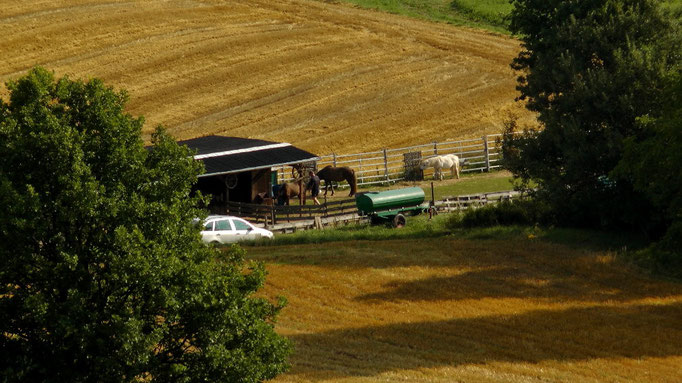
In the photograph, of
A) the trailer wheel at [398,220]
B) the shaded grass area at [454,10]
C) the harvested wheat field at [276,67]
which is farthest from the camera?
the shaded grass area at [454,10]

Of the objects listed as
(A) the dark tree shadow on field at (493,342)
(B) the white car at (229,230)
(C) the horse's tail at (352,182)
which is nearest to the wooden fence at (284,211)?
(B) the white car at (229,230)

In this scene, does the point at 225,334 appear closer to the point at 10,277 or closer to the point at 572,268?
the point at 10,277

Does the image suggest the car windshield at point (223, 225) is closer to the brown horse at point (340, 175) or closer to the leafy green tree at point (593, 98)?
the leafy green tree at point (593, 98)

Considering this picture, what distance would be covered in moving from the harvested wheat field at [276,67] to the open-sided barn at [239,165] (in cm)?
1145

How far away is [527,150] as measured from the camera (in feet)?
136

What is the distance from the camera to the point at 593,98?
39250 millimetres

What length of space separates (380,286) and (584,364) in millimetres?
9411

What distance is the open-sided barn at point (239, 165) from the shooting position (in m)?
45.8

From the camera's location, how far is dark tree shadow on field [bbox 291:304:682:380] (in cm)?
2434

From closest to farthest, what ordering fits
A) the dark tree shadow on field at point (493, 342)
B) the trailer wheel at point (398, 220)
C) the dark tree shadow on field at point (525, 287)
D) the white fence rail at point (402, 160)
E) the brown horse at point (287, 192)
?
the dark tree shadow on field at point (493, 342) → the dark tree shadow on field at point (525, 287) → the trailer wheel at point (398, 220) → the brown horse at point (287, 192) → the white fence rail at point (402, 160)

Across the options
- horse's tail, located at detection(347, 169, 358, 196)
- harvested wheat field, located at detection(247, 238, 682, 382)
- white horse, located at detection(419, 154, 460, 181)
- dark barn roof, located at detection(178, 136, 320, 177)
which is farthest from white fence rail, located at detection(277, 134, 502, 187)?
harvested wheat field, located at detection(247, 238, 682, 382)

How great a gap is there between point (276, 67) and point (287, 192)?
24.6 m

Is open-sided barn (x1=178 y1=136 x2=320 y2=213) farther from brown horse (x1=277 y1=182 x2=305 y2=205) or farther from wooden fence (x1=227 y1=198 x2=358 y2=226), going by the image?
wooden fence (x1=227 y1=198 x2=358 y2=226)

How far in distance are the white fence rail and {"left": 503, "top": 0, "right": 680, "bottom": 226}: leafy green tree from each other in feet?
42.4
